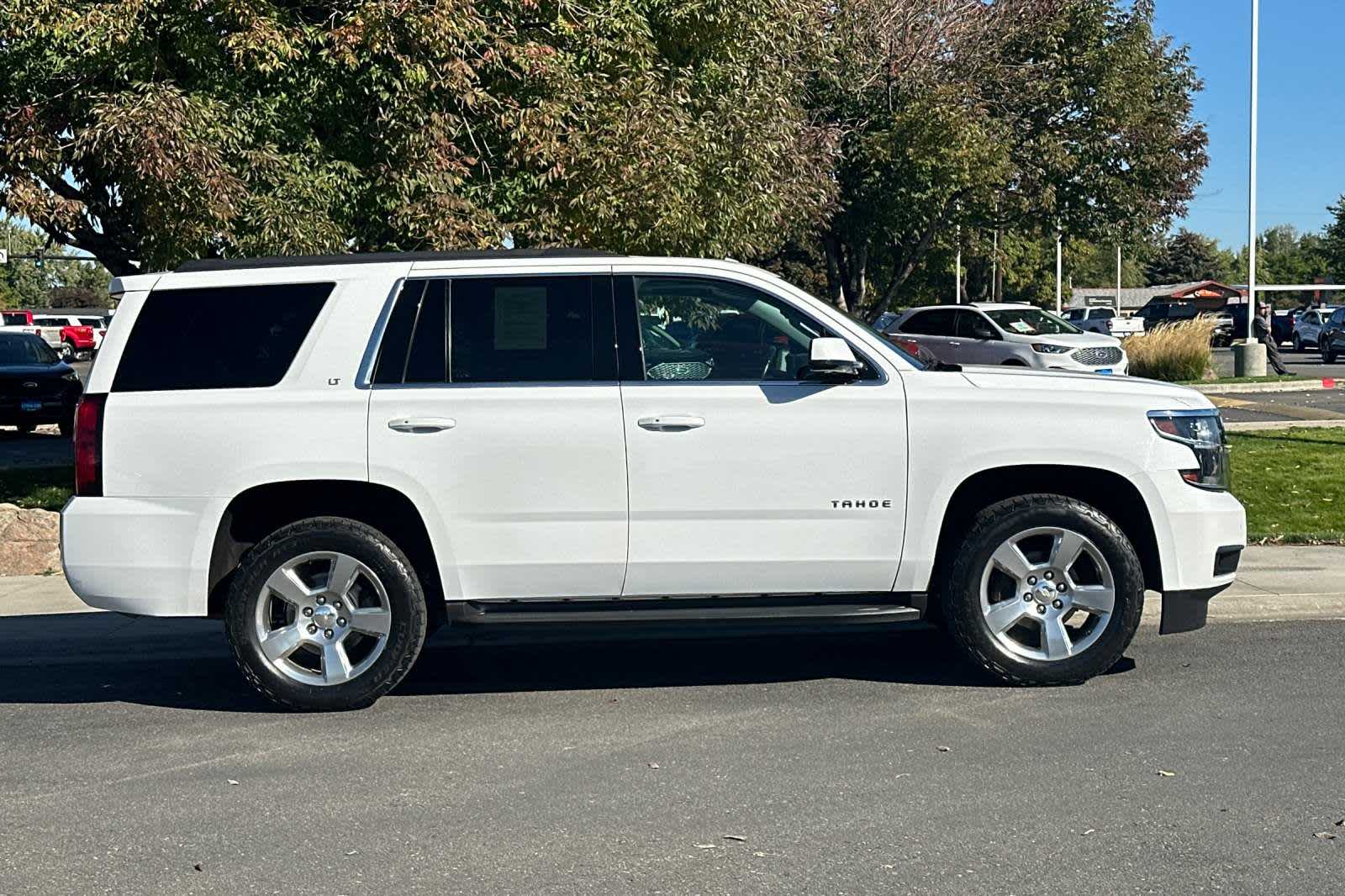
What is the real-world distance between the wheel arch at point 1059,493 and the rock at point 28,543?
6609 millimetres

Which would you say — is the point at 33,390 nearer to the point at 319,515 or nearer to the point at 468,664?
the point at 468,664

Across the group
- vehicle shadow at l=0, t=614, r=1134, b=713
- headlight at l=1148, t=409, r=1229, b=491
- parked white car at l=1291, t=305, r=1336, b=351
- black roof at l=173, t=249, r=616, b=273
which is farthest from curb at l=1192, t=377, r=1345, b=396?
parked white car at l=1291, t=305, r=1336, b=351

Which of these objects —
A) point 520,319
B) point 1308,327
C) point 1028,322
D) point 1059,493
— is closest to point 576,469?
point 520,319

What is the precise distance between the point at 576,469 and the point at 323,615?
131 cm

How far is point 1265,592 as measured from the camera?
8945 mm

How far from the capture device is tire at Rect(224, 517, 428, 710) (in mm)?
6574

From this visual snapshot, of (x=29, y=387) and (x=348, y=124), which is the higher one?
(x=348, y=124)

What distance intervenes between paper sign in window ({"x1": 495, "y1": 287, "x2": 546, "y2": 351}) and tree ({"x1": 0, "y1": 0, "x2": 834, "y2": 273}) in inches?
190

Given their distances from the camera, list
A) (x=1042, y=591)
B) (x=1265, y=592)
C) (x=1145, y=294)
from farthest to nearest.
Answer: (x=1145, y=294) < (x=1265, y=592) < (x=1042, y=591)

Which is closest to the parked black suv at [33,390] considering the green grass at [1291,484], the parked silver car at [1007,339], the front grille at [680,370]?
the parked silver car at [1007,339]

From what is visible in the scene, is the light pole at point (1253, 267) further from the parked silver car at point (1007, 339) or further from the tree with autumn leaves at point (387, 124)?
the tree with autumn leaves at point (387, 124)

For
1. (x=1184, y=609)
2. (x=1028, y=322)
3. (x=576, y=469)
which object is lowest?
(x=1184, y=609)

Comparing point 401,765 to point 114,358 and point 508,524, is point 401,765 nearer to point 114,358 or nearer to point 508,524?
point 508,524

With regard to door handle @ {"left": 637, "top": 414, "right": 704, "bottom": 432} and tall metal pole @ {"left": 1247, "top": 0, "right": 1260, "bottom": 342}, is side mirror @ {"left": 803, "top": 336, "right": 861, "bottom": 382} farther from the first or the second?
tall metal pole @ {"left": 1247, "top": 0, "right": 1260, "bottom": 342}
